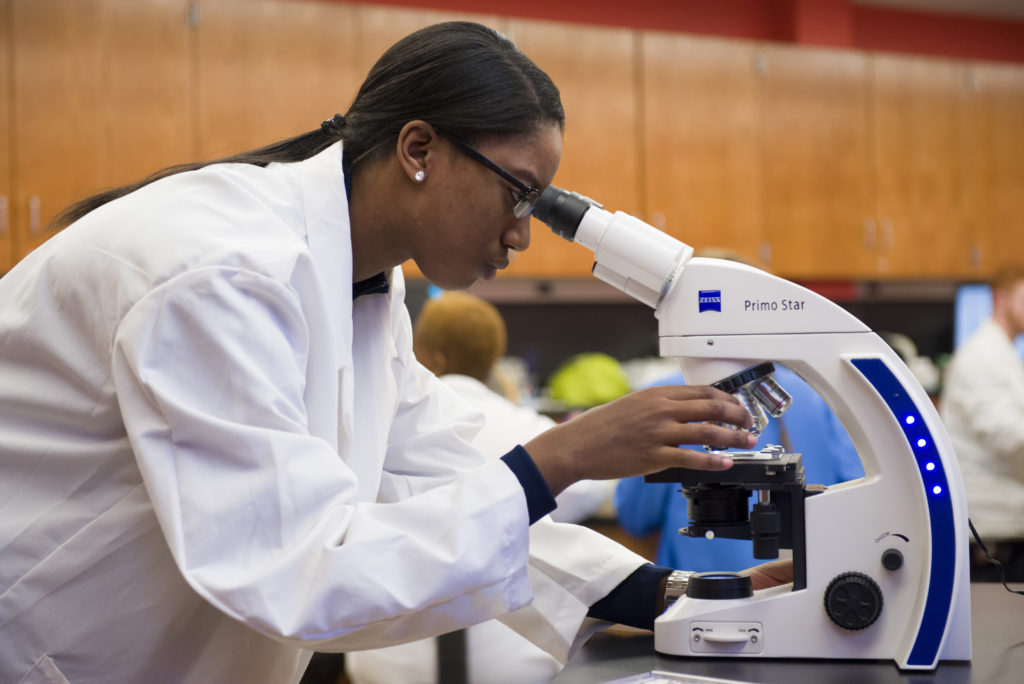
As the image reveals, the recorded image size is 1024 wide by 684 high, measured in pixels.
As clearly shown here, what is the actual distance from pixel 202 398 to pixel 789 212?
4.31 m

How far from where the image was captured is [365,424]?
116 centimetres

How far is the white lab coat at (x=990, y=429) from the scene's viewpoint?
10.9 feet

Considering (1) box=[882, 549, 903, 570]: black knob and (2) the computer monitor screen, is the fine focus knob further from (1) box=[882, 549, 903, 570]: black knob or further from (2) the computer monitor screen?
(2) the computer monitor screen

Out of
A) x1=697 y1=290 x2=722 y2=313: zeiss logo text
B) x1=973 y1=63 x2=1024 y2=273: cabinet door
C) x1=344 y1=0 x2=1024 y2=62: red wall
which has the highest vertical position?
x1=344 y1=0 x2=1024 y2=62: red wall

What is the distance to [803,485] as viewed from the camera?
3.36 ft

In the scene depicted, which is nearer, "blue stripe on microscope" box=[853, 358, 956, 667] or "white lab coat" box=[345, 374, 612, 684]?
"blue stripe on microscope" box=[853, 358, 956, 667]

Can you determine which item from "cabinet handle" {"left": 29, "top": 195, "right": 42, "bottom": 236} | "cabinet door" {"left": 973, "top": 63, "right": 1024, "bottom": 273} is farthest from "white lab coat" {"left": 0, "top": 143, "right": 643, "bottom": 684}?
"cabinet door" {"left": 973, "top": 63, "right": 1024, "bottom": 273}

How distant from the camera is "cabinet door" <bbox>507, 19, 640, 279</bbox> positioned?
4340 mm

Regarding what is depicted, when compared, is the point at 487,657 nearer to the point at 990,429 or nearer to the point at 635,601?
the point at 635,601

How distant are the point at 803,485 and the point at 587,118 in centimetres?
357

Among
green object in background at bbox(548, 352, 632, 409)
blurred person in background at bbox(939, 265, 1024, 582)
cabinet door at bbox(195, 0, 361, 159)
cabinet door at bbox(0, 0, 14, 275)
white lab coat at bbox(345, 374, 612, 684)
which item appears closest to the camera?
white lab coat at bbox(345, 374, 612, 684)

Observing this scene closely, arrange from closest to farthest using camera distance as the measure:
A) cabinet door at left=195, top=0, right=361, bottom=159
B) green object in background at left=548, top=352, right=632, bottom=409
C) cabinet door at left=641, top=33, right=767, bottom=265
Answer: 1. cabinet door at left=195, top=0, right=361, bottom=159
2. green object in background at left=548, top=352, right=632, bottom=409
3. cabinet door at left=641, top=33, right=767, bottom=265

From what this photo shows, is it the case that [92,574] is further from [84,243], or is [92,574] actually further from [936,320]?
[936,320]

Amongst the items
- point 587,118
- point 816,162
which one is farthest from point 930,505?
point 816,162
